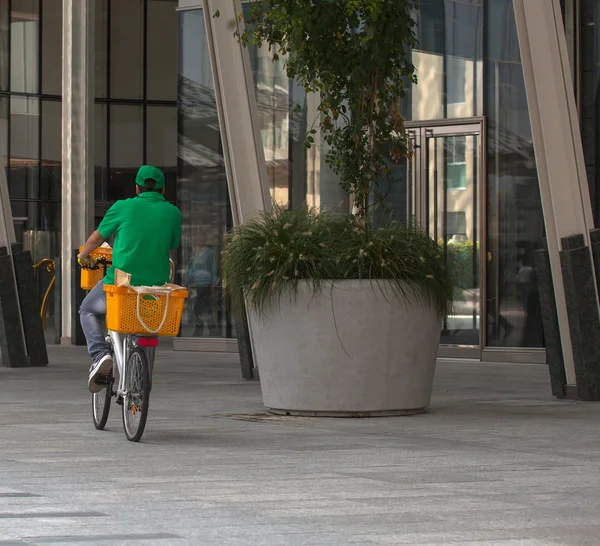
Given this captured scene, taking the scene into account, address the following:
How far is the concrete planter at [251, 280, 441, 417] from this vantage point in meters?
9.74

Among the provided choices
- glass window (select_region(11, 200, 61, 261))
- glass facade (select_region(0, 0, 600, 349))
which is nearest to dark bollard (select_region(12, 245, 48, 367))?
glass facade (select_region(0, 0, 600, 349))

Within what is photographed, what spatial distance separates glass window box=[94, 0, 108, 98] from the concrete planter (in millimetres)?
23820

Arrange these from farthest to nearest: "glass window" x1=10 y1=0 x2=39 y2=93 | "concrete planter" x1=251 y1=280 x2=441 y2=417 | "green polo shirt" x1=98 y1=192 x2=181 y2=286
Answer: "glass window" x1=10 y1=0 x2=39 y2=93 → "concrete planter" x1=251 y1=280 x2=441 y2=417 → "green polo shirt" x1=98 y1=192 x2=181 y2=286

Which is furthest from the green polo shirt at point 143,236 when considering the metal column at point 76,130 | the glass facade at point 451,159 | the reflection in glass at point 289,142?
the metal column at point 76,130

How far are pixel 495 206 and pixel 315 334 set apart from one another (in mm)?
8853

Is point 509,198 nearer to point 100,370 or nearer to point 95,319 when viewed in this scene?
point 95,319

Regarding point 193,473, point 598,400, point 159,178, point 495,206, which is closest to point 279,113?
point 495,206

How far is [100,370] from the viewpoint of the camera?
9023mm

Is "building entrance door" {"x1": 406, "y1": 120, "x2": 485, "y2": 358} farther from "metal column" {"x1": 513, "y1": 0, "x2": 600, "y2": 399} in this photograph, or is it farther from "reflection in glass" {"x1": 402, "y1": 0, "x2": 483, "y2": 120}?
"metal column" {"x1": 513, "y1": 0, "x2": 600, "y2": 399}

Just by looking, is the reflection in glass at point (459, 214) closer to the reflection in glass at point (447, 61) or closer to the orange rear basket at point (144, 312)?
the reflection in glass at point (447, 61)

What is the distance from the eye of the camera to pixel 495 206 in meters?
18.2

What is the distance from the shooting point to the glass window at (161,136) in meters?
33.6

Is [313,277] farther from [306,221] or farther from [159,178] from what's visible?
[159,178]

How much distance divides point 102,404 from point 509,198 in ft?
32.7
